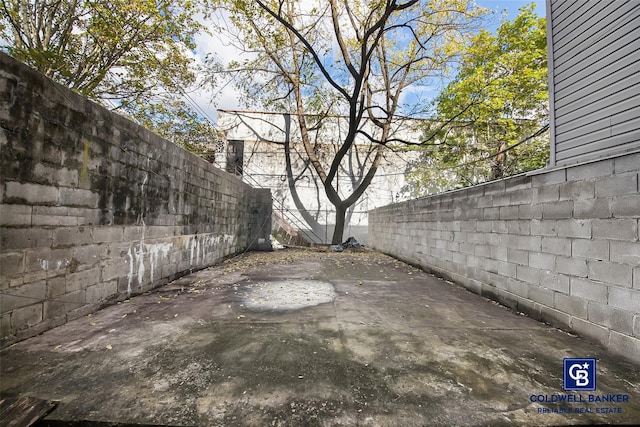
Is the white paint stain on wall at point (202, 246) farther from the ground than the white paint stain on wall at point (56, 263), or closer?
closer

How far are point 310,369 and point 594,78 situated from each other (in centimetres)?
410

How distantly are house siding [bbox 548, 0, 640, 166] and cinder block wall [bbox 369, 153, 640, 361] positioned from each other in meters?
0.42

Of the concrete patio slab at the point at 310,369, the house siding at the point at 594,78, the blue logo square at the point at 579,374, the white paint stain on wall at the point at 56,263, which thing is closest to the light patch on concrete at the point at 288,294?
the concrete patio slab at the point at 310,369

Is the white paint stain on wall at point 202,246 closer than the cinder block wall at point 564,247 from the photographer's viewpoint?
No

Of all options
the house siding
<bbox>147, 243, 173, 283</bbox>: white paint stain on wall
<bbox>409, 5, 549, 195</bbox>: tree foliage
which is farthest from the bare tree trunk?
the house siding

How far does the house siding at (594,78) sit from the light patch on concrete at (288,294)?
11.3ft

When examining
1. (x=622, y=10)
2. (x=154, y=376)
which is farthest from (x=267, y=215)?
(x=622, y=10)

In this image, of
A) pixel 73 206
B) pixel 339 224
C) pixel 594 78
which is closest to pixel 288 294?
pixel 73 206

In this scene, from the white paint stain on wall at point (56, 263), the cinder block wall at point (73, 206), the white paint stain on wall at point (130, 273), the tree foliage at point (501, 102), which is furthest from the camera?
the tree foliage at point (501, 102)

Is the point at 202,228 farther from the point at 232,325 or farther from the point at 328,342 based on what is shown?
the point at 328,342

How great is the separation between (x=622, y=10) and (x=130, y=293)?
635 centimetres

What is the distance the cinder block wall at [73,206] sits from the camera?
2152 mm

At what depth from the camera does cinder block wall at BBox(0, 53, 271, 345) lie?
7.06 feet

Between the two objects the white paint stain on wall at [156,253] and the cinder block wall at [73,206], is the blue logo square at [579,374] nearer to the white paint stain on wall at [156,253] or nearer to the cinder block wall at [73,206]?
the cinder block wall at [73,206]
